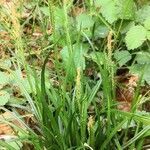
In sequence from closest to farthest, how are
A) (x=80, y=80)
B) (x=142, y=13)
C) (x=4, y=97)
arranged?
(x=80, y=80) < (x=4, y=97) < (x=142, y=13)

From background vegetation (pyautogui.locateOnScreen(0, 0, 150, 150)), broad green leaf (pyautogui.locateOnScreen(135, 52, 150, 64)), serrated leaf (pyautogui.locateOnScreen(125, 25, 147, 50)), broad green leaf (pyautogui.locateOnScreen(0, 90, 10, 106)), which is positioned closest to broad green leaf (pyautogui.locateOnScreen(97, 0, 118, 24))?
background vegetation (pyautogui.locateOnScreen(0, 0, 150, 150))

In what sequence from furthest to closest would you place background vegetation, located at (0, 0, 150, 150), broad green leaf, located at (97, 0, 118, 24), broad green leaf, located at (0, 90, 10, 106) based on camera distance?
broad green leaf, located at (97, 0, 118, 24), broad green leaf, located at (0, 90, 10, 106), background vegetation, located at (0, 0, 150, 150)

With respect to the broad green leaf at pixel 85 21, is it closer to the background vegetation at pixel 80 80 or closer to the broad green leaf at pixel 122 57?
the background vegetation at pixel 80 80

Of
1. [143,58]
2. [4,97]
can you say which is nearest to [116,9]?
[143,58]

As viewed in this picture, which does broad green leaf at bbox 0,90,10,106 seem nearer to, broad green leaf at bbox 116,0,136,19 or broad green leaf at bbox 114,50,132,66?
broad green leaf at bbox 114,50,132,66

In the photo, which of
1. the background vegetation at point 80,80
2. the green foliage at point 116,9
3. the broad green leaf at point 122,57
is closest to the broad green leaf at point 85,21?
the background vegetation at point 80,80

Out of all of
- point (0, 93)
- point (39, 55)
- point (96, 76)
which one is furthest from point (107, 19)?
point (0, 93)

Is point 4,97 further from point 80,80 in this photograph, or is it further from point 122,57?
point 122,57
